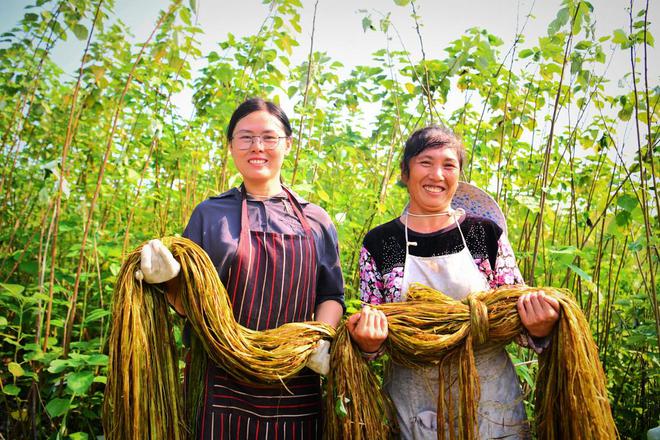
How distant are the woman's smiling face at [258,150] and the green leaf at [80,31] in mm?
1264

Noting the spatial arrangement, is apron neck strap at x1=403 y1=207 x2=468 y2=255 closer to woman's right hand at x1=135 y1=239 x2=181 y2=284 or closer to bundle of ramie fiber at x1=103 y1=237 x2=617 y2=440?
bundle of ramie fiber at x1=103 y1=237 x2=617 y2=440

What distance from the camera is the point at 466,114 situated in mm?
3475

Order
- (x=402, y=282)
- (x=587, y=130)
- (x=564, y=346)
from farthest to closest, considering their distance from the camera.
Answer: (x=587, y=130)
(x=402, y=282)
(x=564, y=346)

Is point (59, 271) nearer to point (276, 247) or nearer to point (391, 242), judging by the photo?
point (276, 247)

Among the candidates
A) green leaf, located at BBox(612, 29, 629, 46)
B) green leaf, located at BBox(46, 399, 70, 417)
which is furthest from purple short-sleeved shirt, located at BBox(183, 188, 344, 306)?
green leaf, located at BBox(612, 29, 629, 46)

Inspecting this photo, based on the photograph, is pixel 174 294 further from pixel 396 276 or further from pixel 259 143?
pixel 396 276

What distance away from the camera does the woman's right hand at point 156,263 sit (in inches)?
65.8

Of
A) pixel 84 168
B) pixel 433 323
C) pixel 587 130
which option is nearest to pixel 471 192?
pixel 433 323

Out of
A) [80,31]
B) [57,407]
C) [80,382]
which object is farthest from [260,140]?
[57,407]

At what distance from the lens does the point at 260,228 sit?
191cm

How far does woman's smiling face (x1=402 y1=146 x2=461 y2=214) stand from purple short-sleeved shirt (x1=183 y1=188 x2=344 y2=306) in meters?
0.42

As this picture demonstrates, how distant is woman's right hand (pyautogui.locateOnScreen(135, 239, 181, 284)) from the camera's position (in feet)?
5.48

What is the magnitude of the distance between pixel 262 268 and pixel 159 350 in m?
0.47

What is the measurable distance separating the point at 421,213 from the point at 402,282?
0.30 m
